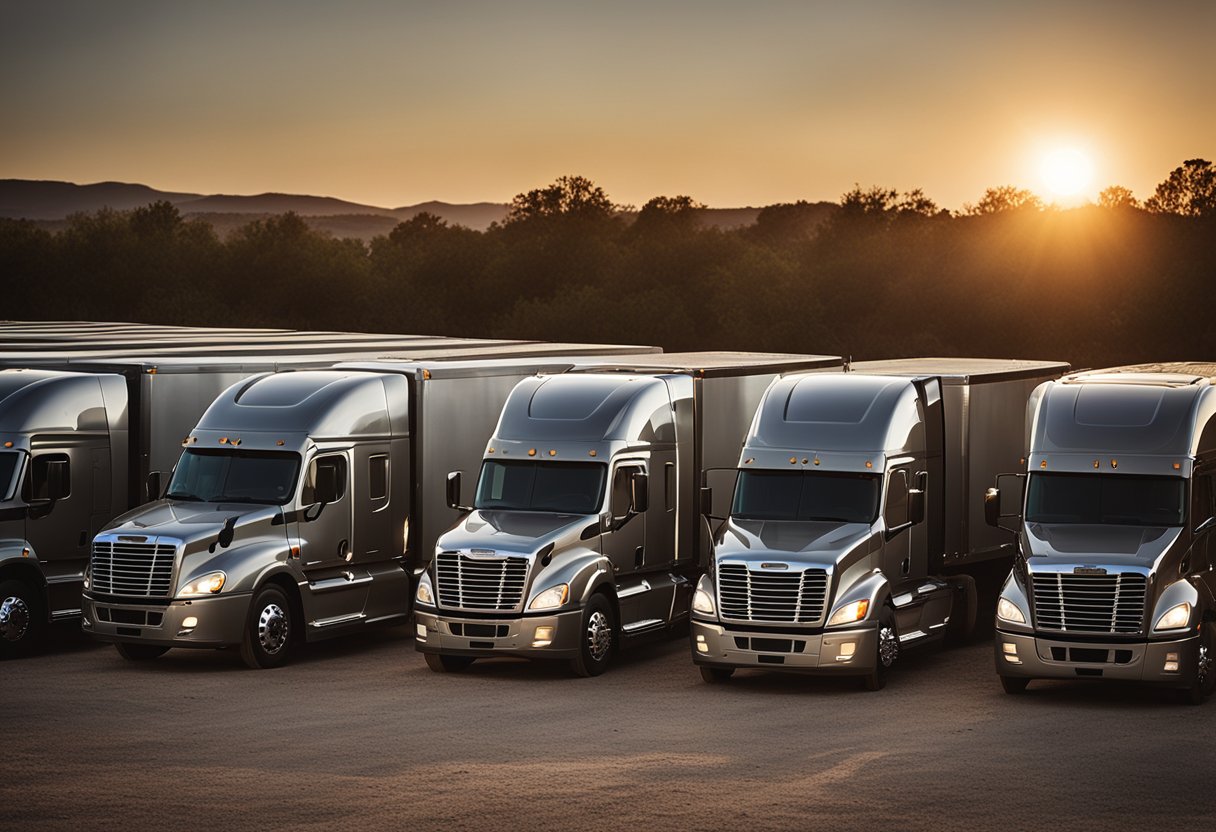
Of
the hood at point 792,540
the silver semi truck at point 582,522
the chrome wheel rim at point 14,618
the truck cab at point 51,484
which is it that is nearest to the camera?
the hood at point 792,540

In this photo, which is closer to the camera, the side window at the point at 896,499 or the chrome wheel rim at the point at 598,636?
the side window at the point at 896,499

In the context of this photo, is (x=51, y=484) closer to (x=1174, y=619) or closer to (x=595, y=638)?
(x=595, y=638)

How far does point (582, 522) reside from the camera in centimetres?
2206

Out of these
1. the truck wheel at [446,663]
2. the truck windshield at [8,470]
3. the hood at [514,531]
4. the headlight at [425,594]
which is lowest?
the truck wheel at [446,663]

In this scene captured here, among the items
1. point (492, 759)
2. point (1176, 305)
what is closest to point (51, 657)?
point (492, 759)

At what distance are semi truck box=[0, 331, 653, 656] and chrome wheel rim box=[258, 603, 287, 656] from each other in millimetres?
3441

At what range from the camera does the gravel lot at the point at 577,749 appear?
46.8ft

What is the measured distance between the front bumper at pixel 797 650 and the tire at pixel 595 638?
1.74 m

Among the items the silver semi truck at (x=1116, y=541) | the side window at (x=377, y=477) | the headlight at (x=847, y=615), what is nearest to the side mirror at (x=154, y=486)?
the side window at (x=377, y=477)

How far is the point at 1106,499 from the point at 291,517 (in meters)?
10.3

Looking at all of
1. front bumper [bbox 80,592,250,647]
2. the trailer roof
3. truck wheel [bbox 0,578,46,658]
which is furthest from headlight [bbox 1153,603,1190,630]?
truck wheel [bbox 0,578,46,658]

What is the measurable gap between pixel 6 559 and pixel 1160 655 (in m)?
14.7

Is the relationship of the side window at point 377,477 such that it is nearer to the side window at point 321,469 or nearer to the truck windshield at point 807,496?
the side window at point 321,469

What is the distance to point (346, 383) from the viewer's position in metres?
24.0
